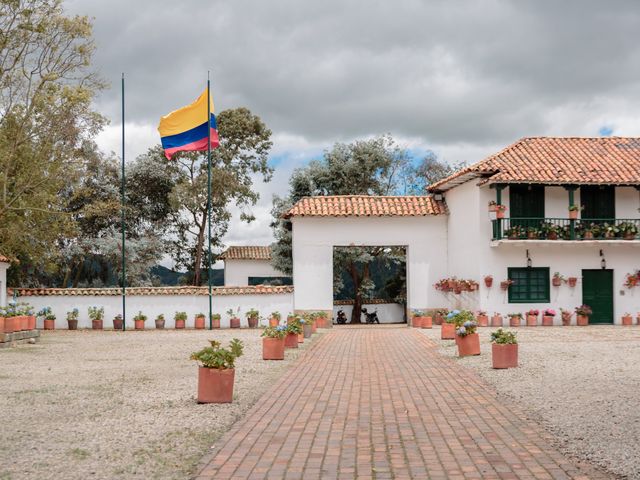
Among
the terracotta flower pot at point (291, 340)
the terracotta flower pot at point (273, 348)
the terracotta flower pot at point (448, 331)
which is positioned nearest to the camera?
the terracotta flower pot at point (273, 348)

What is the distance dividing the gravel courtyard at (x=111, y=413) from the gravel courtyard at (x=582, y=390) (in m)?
3.48

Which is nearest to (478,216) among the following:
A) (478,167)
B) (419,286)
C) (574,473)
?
(478,167)

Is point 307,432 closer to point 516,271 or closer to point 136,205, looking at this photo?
point 516,271

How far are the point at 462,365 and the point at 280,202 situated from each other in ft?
79.9

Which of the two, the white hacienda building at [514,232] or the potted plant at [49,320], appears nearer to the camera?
the white hacienda building at [514,232]

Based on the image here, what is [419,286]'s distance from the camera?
27938 mm

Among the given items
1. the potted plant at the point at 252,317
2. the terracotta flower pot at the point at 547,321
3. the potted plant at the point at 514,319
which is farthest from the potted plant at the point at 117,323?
the terracotta flower pot at the point at 547,321

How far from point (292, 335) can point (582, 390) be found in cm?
877

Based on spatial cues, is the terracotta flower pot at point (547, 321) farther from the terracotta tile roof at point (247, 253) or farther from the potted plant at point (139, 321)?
the terracotta tile roof at point (247, 253)

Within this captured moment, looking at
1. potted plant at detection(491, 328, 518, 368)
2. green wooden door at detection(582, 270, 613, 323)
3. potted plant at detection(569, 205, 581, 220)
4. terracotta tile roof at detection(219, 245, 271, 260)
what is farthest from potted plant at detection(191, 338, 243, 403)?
terracotta tile roof at detection(219, 245, 271, 260)

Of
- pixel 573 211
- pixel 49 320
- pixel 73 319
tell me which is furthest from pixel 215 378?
pixel 49 320

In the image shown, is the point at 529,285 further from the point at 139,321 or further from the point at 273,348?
the point at 139,321

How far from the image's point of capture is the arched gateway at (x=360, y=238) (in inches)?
1081

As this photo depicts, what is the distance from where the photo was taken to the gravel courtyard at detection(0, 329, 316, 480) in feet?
20.6
